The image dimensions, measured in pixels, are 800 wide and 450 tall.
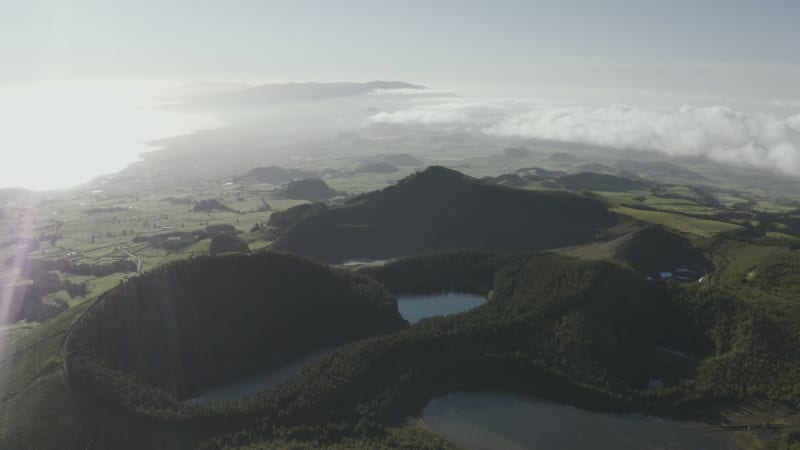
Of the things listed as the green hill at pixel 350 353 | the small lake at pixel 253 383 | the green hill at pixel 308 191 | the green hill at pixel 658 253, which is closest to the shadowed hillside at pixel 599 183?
the green hill at pixel 308 191

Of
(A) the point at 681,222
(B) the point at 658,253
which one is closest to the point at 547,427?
(B) the point at 658,253

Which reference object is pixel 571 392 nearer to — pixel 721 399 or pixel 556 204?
pixel 721 399

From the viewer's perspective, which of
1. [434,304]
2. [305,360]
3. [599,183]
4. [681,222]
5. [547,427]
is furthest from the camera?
[599,183]

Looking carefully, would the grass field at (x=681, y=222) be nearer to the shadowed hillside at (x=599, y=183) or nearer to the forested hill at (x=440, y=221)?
the forested hill at (x=440, y=221)

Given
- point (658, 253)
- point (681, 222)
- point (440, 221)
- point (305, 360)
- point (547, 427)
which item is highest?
point (681, 222)

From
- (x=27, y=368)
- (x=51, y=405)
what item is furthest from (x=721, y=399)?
(x=27, y=368)

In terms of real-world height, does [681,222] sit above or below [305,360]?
above

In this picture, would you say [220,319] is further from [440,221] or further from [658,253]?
[658,253]
